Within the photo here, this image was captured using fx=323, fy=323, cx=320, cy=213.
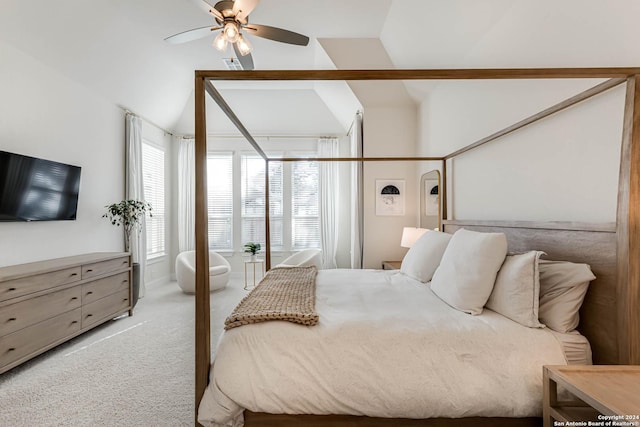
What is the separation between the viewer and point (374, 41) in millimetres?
3717

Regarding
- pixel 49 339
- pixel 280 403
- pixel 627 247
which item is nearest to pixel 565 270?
pixel 627 247

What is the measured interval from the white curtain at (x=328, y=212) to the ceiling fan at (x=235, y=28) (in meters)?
2.93

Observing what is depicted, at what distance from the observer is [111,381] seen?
89.0 inches

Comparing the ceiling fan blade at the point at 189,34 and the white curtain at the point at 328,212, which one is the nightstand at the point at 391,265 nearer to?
the white curtain at the point at 328,212

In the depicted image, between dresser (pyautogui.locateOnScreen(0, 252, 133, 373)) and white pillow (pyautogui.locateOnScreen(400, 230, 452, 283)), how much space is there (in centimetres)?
296

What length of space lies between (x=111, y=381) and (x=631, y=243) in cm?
311

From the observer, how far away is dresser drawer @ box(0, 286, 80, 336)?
2.29 m

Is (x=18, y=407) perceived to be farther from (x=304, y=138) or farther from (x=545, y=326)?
(x=304, y=138)

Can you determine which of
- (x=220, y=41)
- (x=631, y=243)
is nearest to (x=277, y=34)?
(x=220, y=41)

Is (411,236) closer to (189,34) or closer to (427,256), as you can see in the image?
(427,256)

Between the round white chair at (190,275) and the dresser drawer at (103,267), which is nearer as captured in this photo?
the dresser drawer at (103,267)

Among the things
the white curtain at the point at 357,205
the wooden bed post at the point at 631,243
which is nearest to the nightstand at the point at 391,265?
the white curtain at the point at 357,205


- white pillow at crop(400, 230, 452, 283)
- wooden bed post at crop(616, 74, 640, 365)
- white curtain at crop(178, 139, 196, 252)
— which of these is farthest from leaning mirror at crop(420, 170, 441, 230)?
white curtain at crop(178, 139, 196, 252)

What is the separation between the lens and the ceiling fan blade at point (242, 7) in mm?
2168
